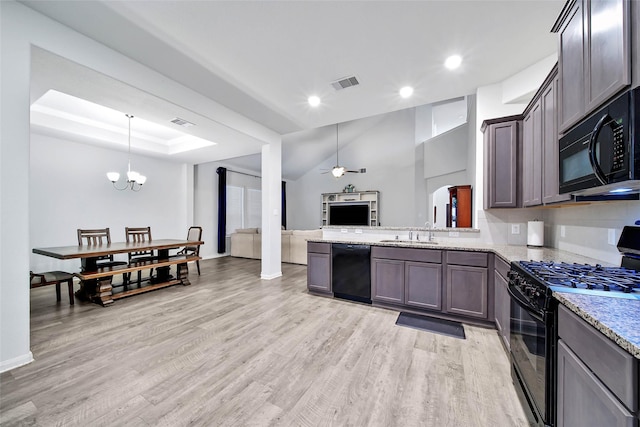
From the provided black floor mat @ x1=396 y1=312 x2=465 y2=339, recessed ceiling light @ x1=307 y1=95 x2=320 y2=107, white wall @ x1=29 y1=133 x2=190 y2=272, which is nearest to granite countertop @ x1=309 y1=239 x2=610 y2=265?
black floor mat @ x1=396 y1=312 x2=465 y2=339

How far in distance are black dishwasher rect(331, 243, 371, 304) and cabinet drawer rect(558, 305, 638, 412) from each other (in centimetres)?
224

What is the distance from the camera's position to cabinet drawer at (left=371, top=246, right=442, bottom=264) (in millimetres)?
2789

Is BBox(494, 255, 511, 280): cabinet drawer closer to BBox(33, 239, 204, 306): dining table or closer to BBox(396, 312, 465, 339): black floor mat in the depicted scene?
BBox(396, 312, 465, 339): black floor mat

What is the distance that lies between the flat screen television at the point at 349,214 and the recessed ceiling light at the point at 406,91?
5.76m

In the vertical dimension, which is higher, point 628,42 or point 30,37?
point 30,37

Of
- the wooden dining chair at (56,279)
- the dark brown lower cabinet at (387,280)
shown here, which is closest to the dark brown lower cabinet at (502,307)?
the dark brown lower cabinet at (387,280)

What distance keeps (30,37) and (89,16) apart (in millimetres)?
465

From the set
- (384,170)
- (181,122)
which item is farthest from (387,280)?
(384,170)

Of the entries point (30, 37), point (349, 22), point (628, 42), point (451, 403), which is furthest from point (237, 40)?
point (451, 403)

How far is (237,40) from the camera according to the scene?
2.42 m

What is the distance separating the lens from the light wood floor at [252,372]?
4.84 ft

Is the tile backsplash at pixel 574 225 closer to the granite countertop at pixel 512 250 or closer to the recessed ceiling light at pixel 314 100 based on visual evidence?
the granite countertop at pixel 512 250

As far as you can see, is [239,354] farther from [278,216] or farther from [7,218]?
[278,216]

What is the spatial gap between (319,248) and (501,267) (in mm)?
2158
